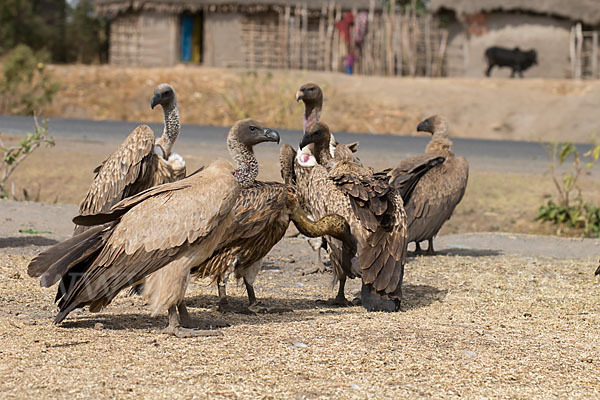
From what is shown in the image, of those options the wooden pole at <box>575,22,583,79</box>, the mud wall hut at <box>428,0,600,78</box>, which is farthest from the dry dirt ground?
the mud wall hut at <box>428,0,600,78</box>

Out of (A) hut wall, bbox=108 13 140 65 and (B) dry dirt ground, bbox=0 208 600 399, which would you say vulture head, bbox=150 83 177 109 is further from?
(A) hut wall, bbox=108 13 140 65

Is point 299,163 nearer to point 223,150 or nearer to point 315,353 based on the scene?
point 315,353

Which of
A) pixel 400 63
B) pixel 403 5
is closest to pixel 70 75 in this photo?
pixel 400 63

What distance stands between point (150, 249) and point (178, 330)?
21.7 inches

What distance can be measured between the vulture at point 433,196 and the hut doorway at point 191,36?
2547 centimetres

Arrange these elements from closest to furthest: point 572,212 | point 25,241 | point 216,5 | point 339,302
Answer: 1. point 339,302
2. point 25,241
3. point 572,212
4. point 216,5

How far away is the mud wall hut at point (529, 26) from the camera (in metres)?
30.3

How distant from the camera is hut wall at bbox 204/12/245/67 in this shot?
3262 centimetres

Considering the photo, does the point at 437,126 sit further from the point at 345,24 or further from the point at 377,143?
the point at 345,24

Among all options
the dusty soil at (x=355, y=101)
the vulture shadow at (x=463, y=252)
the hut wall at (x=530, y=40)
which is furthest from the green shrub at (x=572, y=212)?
the hut wall at (x=530, y=40)

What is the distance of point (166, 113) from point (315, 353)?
3.62m

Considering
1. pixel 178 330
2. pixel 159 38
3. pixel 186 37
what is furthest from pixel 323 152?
pixel 186 37

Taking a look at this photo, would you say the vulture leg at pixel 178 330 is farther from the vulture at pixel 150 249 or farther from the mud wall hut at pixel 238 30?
the mud wall hut at pixel 238 30

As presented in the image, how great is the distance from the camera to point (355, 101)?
82.8ft
